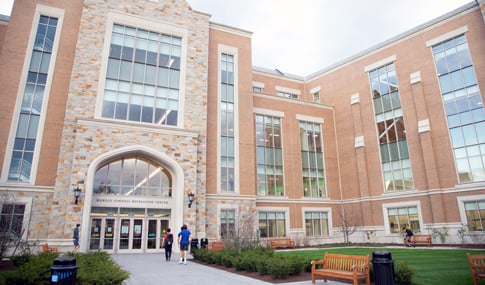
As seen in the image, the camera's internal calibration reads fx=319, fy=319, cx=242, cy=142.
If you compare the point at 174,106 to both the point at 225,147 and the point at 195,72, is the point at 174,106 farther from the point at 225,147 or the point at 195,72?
the point at 225,147

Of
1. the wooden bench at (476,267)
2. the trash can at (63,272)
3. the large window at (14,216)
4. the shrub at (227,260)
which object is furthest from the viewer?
the large window at (14,216)

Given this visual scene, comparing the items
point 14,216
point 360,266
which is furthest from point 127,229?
point 360,266

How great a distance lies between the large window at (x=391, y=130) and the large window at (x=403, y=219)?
1.78 m

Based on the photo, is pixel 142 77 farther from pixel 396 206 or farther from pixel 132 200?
pixel 396 206

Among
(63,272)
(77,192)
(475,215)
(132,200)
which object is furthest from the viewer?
(475,215)

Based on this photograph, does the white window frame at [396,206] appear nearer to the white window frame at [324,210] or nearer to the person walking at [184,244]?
the white window frame at [324,210]

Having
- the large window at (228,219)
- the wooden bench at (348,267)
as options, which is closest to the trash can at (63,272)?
the wooden bench at (348,267)

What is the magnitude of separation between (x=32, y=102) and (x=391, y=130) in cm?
2800

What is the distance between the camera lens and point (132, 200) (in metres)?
21.1

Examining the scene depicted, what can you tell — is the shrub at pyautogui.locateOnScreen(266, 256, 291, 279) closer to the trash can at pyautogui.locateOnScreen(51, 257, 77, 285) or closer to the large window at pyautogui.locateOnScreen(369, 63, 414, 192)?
the trash can at pyautogui.locateOnScreen(51, 257, 77, 285)

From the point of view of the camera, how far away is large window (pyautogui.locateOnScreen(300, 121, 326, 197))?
30.2 meters

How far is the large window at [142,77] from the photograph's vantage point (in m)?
22.2

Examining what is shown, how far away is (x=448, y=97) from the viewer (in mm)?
25047

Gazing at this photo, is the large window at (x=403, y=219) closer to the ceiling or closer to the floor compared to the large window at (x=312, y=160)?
closer to the floor
